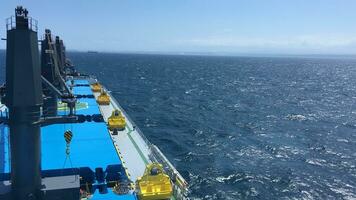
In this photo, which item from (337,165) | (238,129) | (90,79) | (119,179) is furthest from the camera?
(90,79)

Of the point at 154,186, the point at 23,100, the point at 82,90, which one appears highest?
the point at 23,100

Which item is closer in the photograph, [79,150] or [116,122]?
[79,150]

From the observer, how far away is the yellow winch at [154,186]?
2522 centimetres

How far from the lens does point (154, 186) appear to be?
25906 mm

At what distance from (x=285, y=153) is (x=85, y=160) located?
3347 cm

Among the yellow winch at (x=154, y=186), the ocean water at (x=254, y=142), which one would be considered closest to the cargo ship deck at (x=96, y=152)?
the yellow winch at (x=154, y=186)

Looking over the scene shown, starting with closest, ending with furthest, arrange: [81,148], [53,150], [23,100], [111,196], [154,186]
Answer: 1. [23,100]
2. [111,196]
3. [154,186]
4. [53,150]
5. [81,148]

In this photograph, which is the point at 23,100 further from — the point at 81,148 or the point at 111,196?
the point at 81,148

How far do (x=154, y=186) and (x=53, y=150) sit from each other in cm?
982

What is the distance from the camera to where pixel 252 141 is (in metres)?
59.5

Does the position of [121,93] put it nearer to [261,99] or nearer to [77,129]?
[261,99]

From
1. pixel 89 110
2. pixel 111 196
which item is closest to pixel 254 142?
pixel 89 110

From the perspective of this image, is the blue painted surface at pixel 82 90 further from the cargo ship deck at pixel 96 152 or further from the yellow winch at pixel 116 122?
the yellow winch at pixel 116 122

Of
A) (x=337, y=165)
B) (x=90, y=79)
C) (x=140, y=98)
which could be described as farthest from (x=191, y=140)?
(x=140, y=98)
